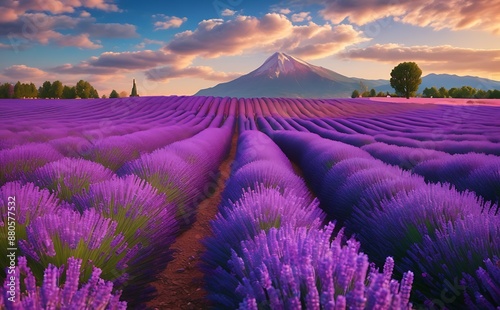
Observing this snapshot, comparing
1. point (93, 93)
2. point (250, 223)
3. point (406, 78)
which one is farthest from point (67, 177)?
point (93, 93)

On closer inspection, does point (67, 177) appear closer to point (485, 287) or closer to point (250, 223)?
point (250, 223)

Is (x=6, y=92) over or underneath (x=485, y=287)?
over

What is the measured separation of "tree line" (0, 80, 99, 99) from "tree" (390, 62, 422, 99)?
50.1 meters

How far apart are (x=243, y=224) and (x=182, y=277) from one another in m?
1.16

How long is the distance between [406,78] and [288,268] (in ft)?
184

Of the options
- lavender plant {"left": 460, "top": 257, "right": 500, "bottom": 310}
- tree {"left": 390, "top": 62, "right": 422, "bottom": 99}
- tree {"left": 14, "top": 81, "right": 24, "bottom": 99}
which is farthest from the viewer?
tree {"left": 14, "top": 81, "right": 24, "bottom": 99}

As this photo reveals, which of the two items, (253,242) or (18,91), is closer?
(253,242)

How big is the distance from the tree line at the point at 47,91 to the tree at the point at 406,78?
164 ft

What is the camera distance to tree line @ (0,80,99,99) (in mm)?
51625

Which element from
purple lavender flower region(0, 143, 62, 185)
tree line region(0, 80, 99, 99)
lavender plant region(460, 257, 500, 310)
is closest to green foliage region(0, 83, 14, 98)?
tree line region(0, 80, 99, 99)

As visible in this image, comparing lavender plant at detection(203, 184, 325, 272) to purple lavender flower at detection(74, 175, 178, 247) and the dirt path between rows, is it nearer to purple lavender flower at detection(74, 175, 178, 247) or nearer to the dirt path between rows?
the dirt path between rows

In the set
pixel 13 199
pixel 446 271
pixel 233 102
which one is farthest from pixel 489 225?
pixel 233 102

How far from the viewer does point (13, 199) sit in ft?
5.24

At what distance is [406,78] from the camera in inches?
1989
